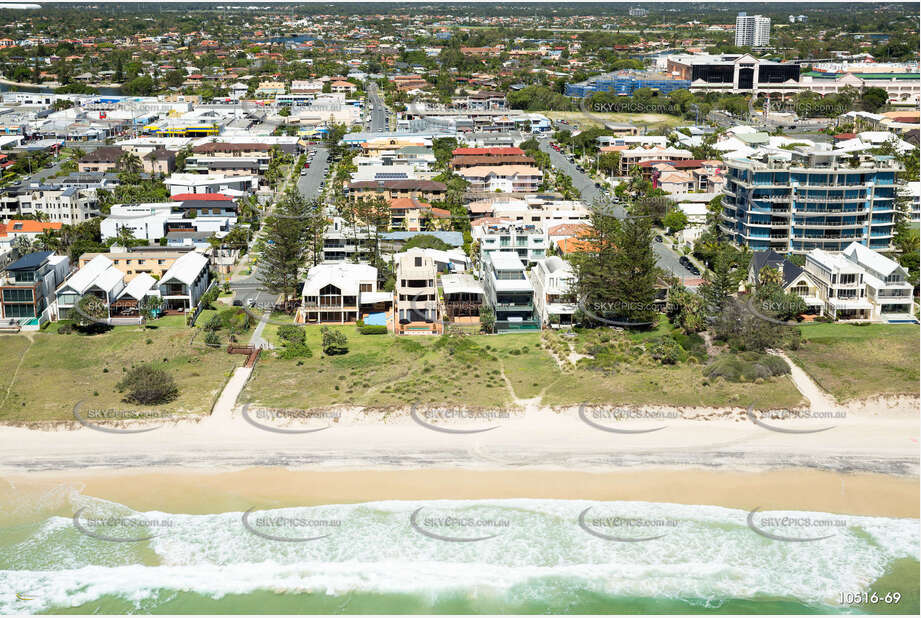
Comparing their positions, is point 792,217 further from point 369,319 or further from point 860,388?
point 369,319

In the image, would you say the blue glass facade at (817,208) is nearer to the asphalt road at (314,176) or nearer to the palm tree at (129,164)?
the asphalt road at (314,176)

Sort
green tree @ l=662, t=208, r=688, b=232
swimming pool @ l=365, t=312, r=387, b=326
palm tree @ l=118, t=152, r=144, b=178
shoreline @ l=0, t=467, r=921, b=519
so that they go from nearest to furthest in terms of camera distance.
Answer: shoreline @ l=0, t=467, r=921, b=519 < swimming pool @ l=365, t=312, r=387, b=326 < green tree @ l=662, t=208, r=688, b=232 < palm tree @ l=118, t=152, r=144, b=178

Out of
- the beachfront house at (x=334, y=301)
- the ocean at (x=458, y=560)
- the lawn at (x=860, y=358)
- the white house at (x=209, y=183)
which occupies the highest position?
the white house at (x=209, y=183)

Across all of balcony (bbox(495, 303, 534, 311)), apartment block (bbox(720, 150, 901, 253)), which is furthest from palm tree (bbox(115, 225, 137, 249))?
apartment block (bbox(720, 150, 901, 253))

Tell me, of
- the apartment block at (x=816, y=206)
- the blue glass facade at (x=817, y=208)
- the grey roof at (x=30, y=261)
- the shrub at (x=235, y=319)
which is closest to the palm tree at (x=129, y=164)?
the grey roof at (x=30, y=261)

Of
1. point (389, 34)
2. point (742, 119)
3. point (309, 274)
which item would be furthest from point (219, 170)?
point (389, 34)

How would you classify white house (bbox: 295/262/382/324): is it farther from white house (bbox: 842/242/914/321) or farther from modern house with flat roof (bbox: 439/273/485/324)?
white house (bbox: 842/242/914/321)

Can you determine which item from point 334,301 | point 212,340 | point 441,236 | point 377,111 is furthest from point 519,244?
point 377,111
